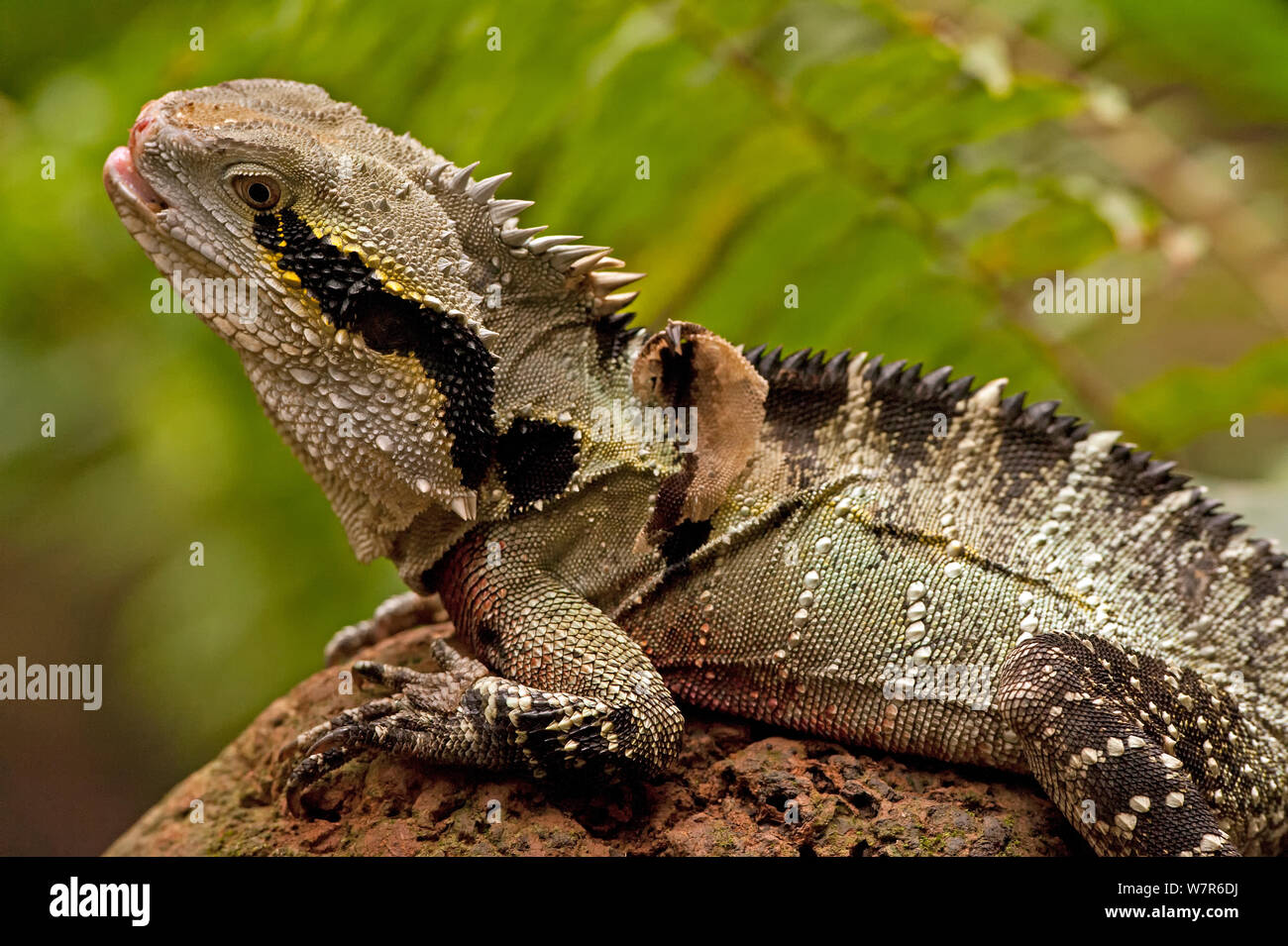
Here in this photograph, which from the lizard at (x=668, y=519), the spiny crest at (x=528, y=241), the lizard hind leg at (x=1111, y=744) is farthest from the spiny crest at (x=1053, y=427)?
the spiny crest at (x=528, y=241)

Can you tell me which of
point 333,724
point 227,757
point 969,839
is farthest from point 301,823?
point 969,839

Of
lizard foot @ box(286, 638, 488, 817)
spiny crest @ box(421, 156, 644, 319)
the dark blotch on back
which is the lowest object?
lizard foot @ box(286, 638, 488, 817)

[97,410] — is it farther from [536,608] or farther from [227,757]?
[536,608]

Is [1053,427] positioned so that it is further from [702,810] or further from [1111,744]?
[702,810]

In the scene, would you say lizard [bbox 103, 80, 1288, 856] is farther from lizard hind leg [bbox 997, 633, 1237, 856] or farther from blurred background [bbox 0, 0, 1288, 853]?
blurred background [bbox 0, 0, 1288, 853]

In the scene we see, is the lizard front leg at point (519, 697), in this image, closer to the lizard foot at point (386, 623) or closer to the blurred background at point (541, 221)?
the lizard foot at point (386, 623)

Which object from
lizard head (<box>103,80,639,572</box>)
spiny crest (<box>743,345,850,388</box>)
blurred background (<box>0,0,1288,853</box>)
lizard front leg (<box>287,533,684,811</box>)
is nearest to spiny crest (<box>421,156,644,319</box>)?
lizard head (<box>103,80,639,572</box>)
